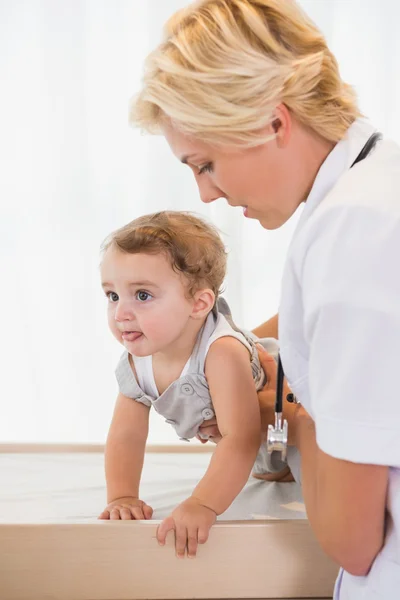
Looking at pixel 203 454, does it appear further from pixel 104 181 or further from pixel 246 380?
pixel 104 181

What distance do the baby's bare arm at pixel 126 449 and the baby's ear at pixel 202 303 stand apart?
22 centimetres

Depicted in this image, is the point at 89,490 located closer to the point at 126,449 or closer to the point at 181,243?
the point at 126,449

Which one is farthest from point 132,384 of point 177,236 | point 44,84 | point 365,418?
point 44,84

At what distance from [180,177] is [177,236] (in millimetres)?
1363

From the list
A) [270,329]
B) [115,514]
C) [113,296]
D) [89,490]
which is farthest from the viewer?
[270,329]

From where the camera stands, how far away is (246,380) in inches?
53.7

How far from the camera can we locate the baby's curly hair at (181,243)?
137cm

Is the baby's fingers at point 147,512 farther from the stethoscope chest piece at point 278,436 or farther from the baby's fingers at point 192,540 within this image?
the stethoscope chest piece at point 278,436

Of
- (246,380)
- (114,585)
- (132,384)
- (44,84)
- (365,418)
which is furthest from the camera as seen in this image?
A: (44,84)

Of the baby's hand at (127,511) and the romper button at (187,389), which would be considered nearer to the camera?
the baby's hand at (127,511)

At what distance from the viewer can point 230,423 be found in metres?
1.32

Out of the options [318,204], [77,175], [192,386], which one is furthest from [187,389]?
[77,175]

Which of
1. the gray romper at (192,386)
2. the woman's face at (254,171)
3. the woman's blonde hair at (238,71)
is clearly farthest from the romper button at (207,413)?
the woman's blonde hair at (238,71)

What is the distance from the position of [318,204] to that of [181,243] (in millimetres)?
449
